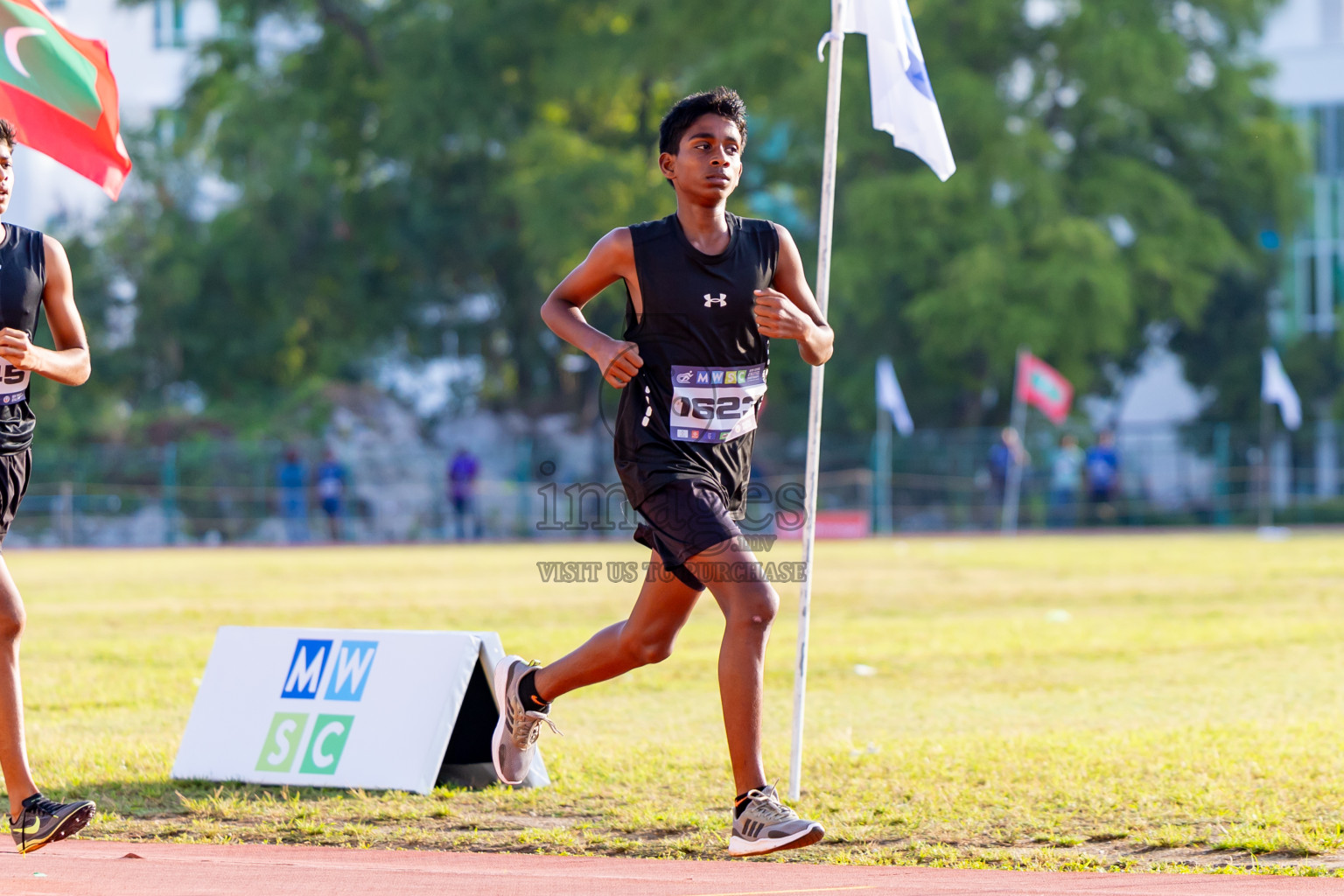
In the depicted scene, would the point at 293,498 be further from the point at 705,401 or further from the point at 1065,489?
the point at 705,401

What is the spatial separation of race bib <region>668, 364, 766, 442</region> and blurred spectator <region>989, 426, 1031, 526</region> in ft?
99.5

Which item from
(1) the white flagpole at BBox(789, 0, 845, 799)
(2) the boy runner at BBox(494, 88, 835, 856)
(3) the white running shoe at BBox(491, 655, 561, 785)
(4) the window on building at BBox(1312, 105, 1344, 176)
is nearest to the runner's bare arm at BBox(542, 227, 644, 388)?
(2) the boy runner at BBox(494, 88, 835, 856)

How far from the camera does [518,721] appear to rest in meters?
6.04

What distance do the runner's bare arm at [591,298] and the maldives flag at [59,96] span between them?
100 inches

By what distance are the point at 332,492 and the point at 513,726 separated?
29.5 meters

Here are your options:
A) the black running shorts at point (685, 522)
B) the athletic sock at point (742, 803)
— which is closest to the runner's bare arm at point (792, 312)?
the black running shorts at point (685, 522)

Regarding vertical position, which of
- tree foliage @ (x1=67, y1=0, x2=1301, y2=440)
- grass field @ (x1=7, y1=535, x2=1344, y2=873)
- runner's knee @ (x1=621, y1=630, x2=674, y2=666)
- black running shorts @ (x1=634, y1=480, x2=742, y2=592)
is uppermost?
tree foliage @ (x1=67, y1=0, x2=1301, y2=440)

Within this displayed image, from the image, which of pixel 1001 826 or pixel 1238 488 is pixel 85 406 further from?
pixel 1001 826

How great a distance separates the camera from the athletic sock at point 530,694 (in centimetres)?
597

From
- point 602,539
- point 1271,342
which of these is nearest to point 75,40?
point 602,539

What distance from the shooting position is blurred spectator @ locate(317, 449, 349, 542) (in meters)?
34.8

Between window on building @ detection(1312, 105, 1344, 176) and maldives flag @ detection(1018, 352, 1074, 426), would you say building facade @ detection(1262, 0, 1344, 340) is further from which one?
maldives flag @ detection(1018, 352, 1074, 426)

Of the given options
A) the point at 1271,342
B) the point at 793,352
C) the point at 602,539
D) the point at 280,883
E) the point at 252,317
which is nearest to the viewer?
the point at 280,883

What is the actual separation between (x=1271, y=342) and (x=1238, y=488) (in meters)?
7.18
